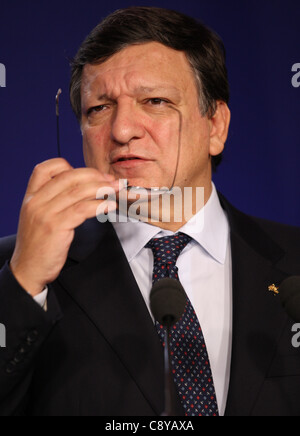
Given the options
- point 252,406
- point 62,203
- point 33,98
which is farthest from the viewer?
point 33,98

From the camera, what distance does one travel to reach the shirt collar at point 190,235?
147 centimetres

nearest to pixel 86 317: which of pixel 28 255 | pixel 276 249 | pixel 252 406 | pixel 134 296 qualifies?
pixel 134 296

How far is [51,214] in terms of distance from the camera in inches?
43.2

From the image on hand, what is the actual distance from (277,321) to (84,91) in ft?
2.24

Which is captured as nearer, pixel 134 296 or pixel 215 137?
pixel 134 296

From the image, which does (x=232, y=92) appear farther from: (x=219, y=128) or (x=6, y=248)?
(x=6, y=248)

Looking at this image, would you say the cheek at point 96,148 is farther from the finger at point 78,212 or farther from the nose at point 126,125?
the finger at point 78,212

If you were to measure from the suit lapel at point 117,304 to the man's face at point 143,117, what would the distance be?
169 mm

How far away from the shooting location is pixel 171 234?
150 centimetres

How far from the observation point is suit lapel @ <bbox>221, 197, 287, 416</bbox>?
1.24 metres

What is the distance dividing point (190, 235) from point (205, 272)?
0.30 feet

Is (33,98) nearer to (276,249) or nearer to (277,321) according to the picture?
(276,249)

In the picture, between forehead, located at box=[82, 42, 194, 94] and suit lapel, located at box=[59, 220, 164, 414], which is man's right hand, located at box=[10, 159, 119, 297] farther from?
forehead, located at box=[82, 42, 194, 94]

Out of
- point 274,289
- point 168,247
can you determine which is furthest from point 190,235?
point 274,289
